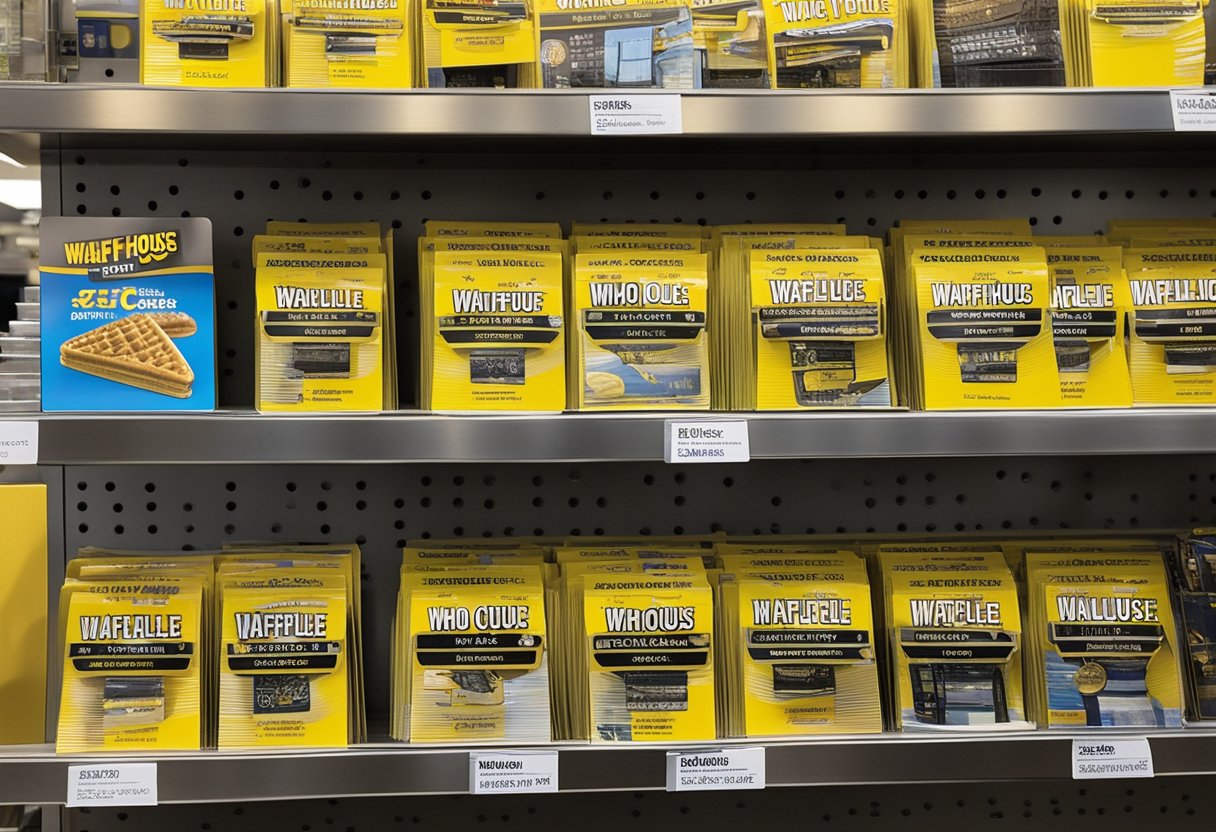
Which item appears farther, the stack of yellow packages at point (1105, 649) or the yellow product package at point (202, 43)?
the stack of yellow packages at point (1105, 649)

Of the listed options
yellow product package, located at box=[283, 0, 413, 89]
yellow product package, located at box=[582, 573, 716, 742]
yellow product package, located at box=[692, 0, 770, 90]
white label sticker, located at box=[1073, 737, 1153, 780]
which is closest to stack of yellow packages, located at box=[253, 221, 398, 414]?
yellow product package, located at box=[283, 0, 413, 89]

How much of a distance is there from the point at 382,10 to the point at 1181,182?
143 cm

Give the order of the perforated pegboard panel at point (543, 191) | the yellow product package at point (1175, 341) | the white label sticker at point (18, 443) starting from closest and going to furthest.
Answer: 1. the white label sticker at point (18, 443)
2. the yellow product package at point (1175, 341)
3. the perforated pegboard panel at point (543, 191)

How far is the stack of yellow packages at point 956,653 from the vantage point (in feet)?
4.84

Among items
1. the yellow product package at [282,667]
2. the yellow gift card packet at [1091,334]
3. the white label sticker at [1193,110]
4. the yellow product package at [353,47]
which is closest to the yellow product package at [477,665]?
the yellow product package at [282,667]

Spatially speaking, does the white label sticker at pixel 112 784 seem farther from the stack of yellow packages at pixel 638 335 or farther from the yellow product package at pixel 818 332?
the yellow product package at pixel 818 332

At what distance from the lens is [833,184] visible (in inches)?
70.2

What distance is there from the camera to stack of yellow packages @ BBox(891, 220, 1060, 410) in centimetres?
147

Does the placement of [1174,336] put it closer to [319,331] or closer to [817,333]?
[817,333]

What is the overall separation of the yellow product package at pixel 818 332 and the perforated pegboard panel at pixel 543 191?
0.34m

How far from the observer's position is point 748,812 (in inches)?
71.9

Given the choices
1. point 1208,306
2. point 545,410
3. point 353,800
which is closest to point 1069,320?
point 1208,306

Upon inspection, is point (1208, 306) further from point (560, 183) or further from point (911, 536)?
point (560, 183)

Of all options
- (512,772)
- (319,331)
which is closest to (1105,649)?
(512,772)
